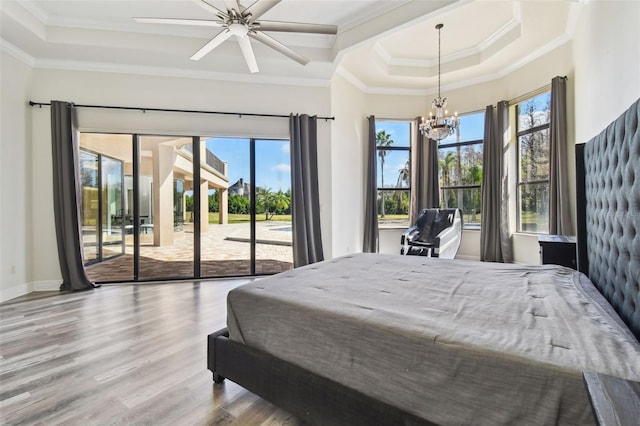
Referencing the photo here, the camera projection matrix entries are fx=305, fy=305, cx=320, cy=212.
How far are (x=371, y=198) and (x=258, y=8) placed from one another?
12.3 feet

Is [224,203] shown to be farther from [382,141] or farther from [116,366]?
[382,141]

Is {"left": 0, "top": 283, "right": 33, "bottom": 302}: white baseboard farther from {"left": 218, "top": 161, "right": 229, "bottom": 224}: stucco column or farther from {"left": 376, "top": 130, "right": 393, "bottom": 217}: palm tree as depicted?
{"left": 376, "top": 130, "right": 393, "bottom": 217}: palm tree

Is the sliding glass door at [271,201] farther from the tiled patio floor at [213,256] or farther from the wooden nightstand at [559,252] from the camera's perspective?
the wooden nightstand at [559,252]

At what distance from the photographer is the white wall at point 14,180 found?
362cm

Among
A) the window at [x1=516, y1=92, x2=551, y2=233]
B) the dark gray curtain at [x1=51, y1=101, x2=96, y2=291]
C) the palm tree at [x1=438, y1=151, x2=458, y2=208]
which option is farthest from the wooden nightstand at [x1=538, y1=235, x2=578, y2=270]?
the dark gray curtain at [x1=51, y1=101, x2=96, y2=291]

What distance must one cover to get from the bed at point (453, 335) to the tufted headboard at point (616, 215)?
0.4 inches

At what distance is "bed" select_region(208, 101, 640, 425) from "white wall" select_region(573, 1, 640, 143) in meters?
0.49

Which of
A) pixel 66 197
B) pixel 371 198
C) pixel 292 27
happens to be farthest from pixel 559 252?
pixel 66 197

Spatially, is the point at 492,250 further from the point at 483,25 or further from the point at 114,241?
the point at 114,241

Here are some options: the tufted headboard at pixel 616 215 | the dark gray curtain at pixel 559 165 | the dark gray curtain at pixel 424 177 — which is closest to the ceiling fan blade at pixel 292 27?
the tufted headboard at pixel 616 215

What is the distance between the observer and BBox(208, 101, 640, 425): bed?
0.99m

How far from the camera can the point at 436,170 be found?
19.1 feet

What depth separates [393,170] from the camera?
6.13 meters

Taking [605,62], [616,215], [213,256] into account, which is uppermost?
[605,62]
